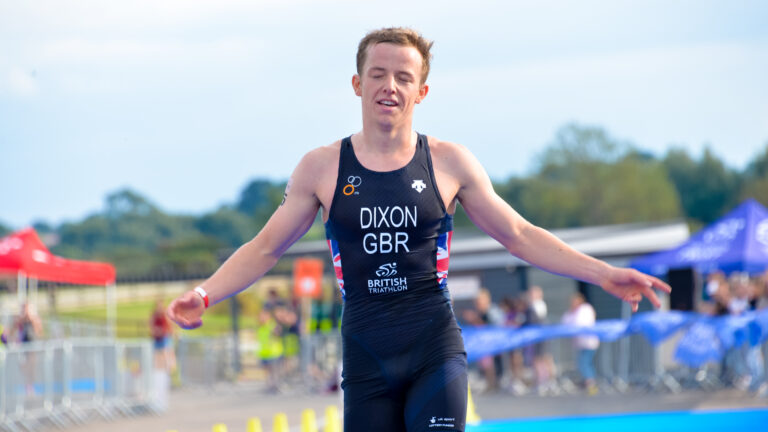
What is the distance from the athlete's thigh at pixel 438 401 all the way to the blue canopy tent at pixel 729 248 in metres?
13.7

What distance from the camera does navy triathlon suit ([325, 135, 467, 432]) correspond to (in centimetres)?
402

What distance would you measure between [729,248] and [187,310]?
14.6 meters

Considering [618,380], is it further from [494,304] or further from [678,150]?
[678,150]

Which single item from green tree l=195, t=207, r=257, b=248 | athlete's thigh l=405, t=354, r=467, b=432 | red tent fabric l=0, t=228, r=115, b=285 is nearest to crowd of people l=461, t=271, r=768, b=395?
red tent fabric l=0, t=228, r=115, b=285

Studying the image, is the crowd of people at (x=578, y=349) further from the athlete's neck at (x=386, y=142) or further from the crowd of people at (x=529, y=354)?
the athlete's neck at (x=386, y=142)

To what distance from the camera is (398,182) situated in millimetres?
4066

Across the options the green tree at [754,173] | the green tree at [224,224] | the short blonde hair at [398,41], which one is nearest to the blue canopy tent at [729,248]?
the short blonde hair at [398,41]

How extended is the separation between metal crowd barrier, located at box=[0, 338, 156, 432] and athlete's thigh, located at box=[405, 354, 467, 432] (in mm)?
10005

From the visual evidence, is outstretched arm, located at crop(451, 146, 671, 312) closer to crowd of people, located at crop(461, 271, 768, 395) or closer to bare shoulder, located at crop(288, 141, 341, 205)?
bare shoulder, located at crop(288, 141, 341, 205)

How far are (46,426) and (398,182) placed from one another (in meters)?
11.5

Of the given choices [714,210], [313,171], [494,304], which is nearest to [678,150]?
[714,210]

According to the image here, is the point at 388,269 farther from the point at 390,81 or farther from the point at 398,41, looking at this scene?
the point at 398,41

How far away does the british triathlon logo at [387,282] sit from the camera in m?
4.03

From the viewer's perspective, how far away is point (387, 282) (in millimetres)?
4035
